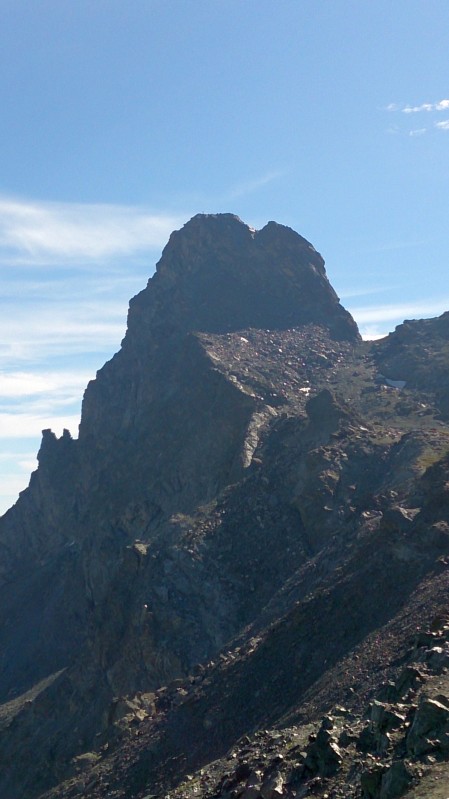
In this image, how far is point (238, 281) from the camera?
128 metres

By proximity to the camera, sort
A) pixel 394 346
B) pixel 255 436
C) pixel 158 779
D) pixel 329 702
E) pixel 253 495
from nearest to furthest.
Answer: pixel 329 702 < pixel 158 779 < pixel 253 495 < pixel 255 436 < pixel 394 346

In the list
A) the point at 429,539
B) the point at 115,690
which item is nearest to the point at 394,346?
the point at 115,690

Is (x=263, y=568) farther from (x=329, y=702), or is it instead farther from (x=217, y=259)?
(x=217, y=259)

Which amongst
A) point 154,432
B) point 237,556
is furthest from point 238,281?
point 237,556

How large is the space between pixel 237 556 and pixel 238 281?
69.2m

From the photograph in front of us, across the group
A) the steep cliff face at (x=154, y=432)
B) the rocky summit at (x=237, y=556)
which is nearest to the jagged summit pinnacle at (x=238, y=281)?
the steep cliff face at (x=154, y=432)

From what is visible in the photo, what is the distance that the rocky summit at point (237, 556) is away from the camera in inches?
1097

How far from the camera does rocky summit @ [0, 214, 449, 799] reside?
27.9 meters

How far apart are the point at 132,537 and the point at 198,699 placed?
52.6m

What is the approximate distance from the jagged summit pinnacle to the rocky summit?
0.33 meters

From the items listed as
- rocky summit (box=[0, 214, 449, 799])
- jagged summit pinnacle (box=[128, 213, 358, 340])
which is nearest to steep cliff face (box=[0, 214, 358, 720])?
jagged summit pinnacle (box=[128, 213, 358, 340])

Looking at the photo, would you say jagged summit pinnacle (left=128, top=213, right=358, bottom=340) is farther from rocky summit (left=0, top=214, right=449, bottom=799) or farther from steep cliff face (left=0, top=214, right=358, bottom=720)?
rocky summit (left=0, top=214, right=449, bottom=799)

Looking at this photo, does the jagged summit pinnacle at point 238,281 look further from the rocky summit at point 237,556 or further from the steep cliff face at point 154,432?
the rocky summit at point 237,556

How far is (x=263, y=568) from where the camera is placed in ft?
209
